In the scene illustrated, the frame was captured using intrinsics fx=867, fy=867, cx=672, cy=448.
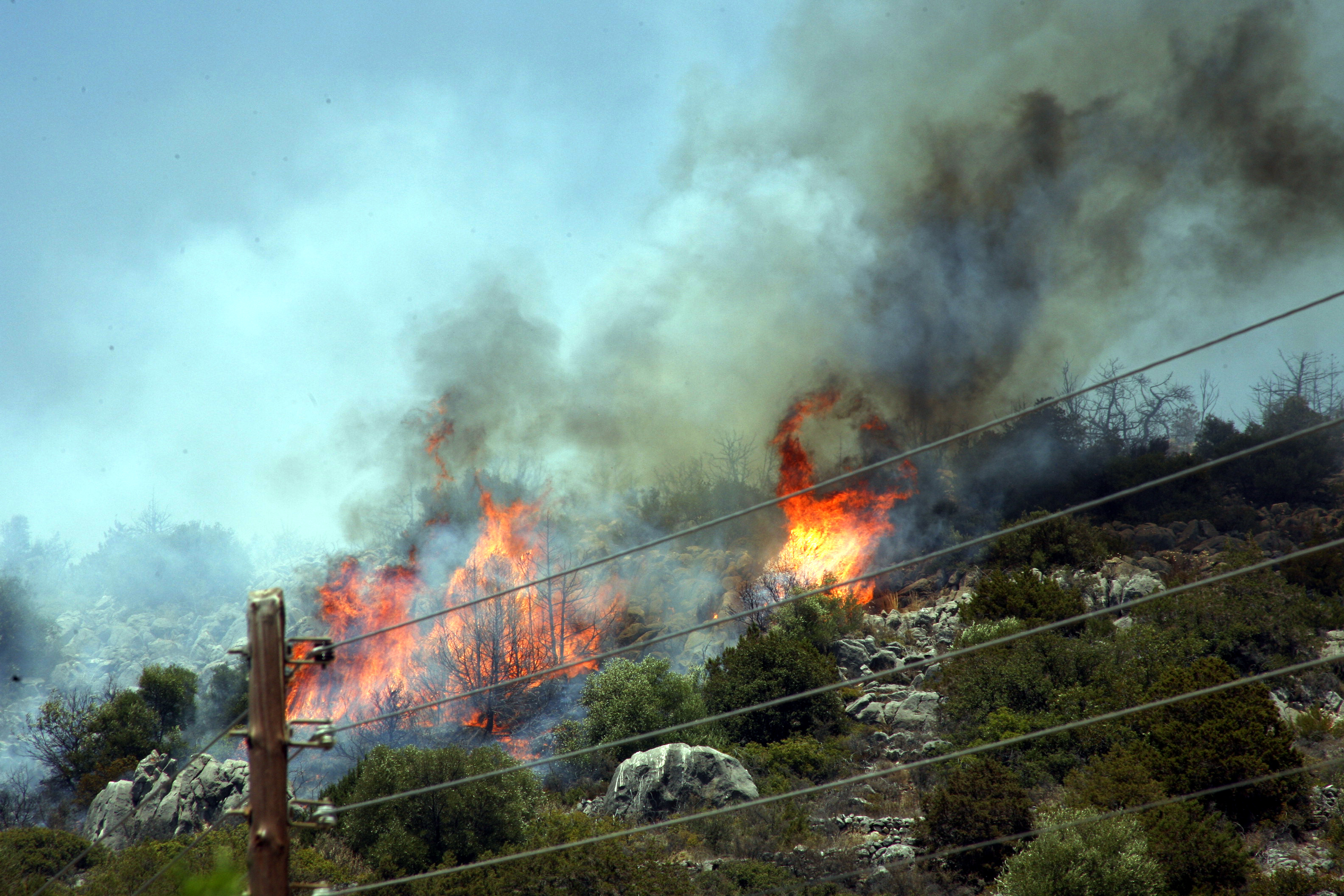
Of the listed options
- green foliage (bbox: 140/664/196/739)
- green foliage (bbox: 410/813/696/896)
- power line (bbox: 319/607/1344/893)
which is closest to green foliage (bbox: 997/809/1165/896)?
power line (bbox: 319/607/1344/893)

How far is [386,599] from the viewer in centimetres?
5003

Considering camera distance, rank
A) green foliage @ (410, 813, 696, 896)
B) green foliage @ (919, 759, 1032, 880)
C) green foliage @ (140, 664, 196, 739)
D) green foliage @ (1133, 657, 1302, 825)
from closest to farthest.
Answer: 1. green foliage @ (410, 813, 696, 896)
2. green foliage @ (919, 759, 1032, 880)
3. green foliage @ (1133, 657, 1302, 825)
4. green foliage @ (140, 664, 196, 739)

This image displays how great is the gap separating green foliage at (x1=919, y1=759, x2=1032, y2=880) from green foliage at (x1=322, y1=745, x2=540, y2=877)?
389 inches

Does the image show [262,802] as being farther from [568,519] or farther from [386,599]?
[568,519]

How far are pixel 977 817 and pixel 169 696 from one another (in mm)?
38361

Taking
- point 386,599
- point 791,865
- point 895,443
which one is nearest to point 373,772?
point 791,865

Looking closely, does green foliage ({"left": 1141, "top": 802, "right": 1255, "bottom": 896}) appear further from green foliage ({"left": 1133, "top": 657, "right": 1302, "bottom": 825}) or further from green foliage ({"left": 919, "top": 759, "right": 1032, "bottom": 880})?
green foliage ({"left": 919, "top": 759, "right": 1032, "bottom": 880})

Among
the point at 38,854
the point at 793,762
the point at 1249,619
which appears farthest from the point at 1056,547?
the point at 38,854

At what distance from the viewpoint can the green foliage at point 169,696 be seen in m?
41.1

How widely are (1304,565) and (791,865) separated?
3199cm

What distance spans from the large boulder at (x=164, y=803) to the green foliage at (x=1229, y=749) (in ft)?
82.0

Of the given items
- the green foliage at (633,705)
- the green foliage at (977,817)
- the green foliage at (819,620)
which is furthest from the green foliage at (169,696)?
the green foliage at (977,817)

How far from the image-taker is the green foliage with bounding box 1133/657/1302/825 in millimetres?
18797

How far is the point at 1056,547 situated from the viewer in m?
43.2
